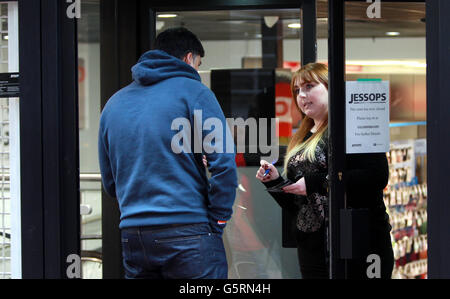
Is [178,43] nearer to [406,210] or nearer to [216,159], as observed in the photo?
[216,159]

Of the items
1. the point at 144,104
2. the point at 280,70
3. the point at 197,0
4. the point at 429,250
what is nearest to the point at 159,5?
the point at 197,0

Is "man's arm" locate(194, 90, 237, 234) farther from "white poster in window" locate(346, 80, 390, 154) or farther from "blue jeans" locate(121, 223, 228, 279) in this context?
"white poster in window" locate(346, 80, 390, 154)

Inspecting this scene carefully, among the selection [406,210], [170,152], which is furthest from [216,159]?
[406,210]

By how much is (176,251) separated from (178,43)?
78 centimetres

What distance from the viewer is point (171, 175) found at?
2.37m

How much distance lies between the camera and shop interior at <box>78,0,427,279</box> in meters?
3.73

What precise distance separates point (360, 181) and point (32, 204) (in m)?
1.37

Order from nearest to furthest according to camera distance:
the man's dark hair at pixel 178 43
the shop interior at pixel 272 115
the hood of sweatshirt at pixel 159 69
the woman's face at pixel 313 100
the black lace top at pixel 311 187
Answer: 1. the hood of sweatshirt at pixel 159 69
2. the man's dark hair at pixel 178 43
3. the black lace top at pixel 311 187
4. the woman's face at pixel 313 100
5. the shop interior at pixel 272 115

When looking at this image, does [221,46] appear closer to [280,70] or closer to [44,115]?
[280,70]

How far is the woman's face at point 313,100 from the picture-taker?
327 centimetres

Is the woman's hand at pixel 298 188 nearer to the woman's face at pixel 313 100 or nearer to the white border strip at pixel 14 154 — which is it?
the woman's face at pixel 313 100

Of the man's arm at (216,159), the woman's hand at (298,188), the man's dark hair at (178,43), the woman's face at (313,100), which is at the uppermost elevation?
the man's dark hair at (178,43)

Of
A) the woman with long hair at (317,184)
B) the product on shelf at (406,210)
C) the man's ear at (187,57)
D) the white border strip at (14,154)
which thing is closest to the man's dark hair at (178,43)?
the man's ear at (187,57)

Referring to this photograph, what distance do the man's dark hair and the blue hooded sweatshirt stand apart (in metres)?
0.09
